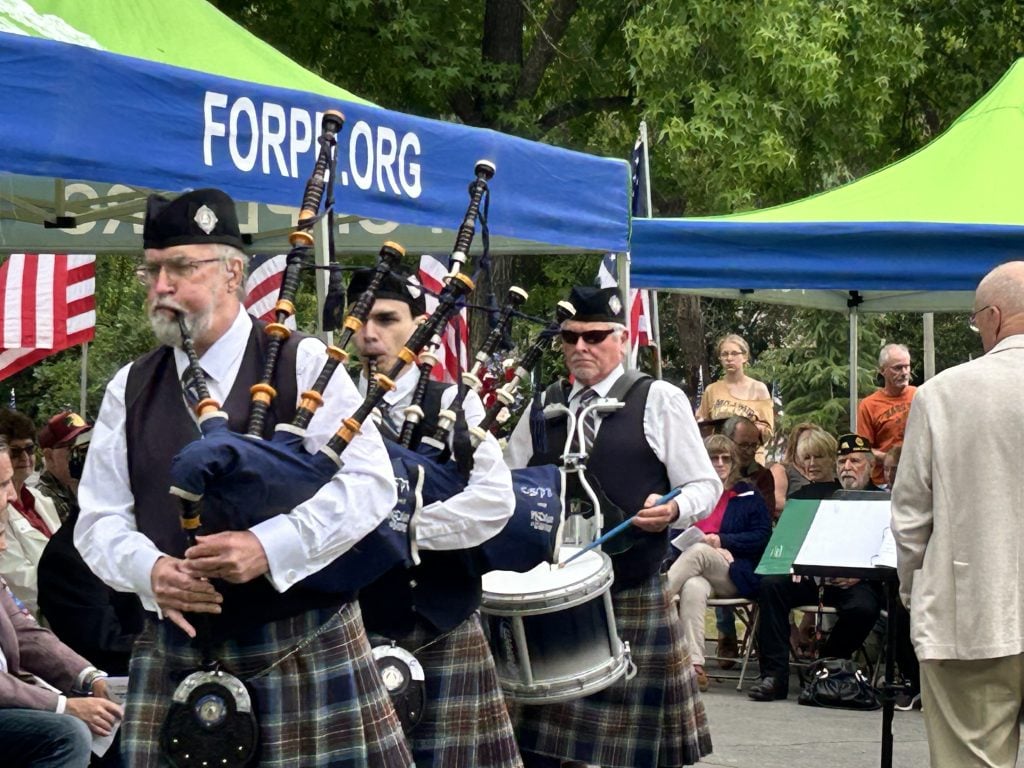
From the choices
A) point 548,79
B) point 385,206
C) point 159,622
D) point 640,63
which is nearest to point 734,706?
point 385,206

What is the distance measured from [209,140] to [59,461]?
8.17ft

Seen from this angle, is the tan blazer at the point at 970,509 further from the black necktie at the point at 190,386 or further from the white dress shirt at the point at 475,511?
the black necktie at the point at 190,386

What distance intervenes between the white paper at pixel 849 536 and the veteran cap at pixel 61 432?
283cm

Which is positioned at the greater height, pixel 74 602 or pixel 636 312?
pixel 636 312

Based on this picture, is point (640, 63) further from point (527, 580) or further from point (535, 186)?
point (527, 580)

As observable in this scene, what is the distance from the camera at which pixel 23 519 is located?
560cm

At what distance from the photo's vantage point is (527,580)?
475 centimetres

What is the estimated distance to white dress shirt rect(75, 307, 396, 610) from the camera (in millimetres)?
2918

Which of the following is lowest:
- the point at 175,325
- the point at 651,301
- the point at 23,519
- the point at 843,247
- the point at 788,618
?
the point at 788,618

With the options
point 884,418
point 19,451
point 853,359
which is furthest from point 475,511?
point 853,359

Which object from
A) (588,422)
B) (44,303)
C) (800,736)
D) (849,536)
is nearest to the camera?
(588,422)

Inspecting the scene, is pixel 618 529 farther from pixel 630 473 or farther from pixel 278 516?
pixel 278 516

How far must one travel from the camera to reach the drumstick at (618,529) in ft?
15.9

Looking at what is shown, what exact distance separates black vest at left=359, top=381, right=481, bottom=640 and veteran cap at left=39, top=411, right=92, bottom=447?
2841 millimetres
